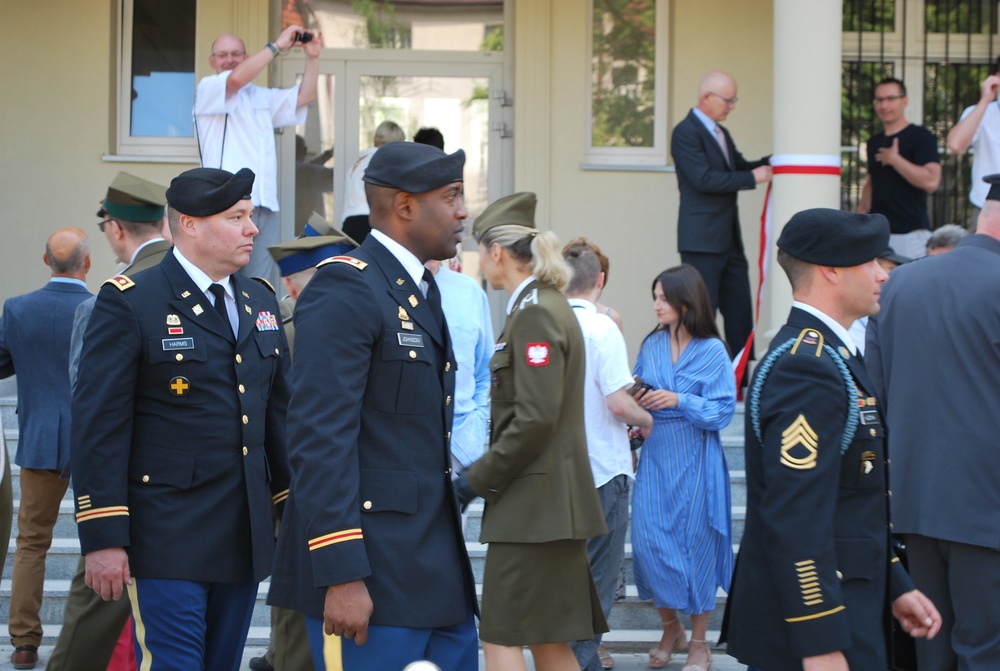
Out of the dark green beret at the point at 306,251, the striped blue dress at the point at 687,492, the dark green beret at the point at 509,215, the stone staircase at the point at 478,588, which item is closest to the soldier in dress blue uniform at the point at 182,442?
the dark green beret at the point at 509,215

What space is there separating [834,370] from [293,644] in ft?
7.96

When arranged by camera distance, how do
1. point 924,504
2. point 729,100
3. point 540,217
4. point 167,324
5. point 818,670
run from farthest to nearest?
point 540,217 < point 729,100 < point 924,504 < point 167,324 < point 818,670

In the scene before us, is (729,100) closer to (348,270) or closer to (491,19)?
(491,19)

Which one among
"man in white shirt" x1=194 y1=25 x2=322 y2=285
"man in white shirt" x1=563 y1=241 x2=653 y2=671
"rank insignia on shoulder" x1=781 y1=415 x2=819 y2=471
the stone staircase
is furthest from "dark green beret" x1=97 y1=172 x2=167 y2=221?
"man in white shirt" x1=194 y1=25 x2=322 y2=285

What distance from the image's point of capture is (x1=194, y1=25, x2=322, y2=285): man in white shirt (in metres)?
8.38

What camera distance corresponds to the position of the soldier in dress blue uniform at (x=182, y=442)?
12.0ft

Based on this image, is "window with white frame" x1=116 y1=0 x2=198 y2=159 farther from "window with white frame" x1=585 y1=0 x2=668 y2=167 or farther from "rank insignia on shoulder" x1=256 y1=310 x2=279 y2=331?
"rank insignia on shoulder" x1=256 y1=310 x2=279 y2=331

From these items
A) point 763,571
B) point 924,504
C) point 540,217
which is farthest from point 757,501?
point 540,217

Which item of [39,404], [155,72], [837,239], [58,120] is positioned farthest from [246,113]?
[837,239]

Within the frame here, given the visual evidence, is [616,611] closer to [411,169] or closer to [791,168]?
[791,168]

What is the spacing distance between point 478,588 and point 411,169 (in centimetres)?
400

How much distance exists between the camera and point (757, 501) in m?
3.35

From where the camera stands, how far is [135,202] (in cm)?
504

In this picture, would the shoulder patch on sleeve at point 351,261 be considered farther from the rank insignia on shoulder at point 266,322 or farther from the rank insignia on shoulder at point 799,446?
the rank insignia on shoulder at point 799,446
